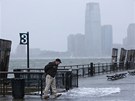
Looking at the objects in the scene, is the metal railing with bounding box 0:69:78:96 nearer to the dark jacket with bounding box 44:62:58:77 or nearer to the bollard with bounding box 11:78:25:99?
the bollard with bounding box 11:78:25:99

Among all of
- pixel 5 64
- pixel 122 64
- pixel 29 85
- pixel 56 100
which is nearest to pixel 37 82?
pixel 29 85

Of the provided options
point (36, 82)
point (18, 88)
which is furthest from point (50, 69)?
point (36, 82)

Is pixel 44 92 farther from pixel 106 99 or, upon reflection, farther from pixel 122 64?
pixel 122 64

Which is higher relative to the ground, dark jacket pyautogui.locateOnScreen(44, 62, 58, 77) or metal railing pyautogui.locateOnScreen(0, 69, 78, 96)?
dark jacket pyautogui.locateOnScreen(44, 62, 58, 77)

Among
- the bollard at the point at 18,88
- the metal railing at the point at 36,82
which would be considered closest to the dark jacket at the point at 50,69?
the metal railing at the point at 36,82

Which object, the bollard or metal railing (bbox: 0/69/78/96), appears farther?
metal railing (bbox: 0/69/78/96)

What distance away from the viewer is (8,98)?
68.7 feet

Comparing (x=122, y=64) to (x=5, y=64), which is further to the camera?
(x=122, y=64)

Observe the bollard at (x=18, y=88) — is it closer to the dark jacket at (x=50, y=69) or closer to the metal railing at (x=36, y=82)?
the metal railing at (x=36, y=82)

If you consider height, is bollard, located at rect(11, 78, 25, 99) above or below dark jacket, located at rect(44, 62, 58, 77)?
below

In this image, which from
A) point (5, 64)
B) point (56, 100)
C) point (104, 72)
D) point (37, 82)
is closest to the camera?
point (56, 100)

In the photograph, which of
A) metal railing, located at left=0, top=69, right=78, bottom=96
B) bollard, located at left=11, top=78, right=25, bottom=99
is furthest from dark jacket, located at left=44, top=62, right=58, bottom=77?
bollard, located at left=11, top=78, right=25, bottom=99

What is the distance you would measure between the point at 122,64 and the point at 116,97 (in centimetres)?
3686

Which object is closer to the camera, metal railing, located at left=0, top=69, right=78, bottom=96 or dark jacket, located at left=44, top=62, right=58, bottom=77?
dark jacket, located at left=44, top=62, right=58, bottom=77
